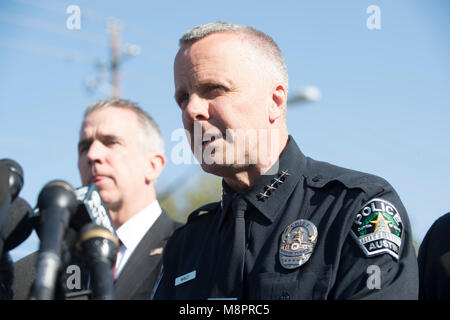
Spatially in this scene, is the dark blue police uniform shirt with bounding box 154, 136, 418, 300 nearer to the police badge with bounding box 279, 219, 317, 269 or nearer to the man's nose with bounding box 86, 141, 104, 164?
the police badge with bounding box 279, 219, 317, 269

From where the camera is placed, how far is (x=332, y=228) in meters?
2.93

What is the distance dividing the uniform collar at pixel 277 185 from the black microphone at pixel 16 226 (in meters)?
1.22

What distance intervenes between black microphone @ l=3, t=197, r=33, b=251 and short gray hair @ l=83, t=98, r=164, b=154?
96.8 inches

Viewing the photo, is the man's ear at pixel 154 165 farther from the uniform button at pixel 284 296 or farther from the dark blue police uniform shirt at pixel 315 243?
the uniform button at pixel 284 296

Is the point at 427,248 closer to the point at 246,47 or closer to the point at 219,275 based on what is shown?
the point at 219,275

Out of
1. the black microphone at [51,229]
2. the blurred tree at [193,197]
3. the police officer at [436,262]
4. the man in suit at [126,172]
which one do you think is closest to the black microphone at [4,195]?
the black microphone at [51,229]

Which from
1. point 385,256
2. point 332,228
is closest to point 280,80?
point 332,228

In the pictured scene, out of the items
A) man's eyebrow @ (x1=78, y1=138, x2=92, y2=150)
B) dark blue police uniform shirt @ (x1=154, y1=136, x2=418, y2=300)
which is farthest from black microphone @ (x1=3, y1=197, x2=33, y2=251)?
man's eyebrow @ (x1=78, y1=138, x2=92, y2=150)

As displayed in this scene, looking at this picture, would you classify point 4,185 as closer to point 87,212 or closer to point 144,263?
point 87,212

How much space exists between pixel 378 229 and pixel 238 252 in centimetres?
75

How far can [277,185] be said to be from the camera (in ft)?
11.2

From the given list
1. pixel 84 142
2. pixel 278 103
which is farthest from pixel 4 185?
pixel 84 142

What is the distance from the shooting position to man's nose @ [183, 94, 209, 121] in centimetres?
337

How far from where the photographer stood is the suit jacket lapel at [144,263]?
4.09 metres
